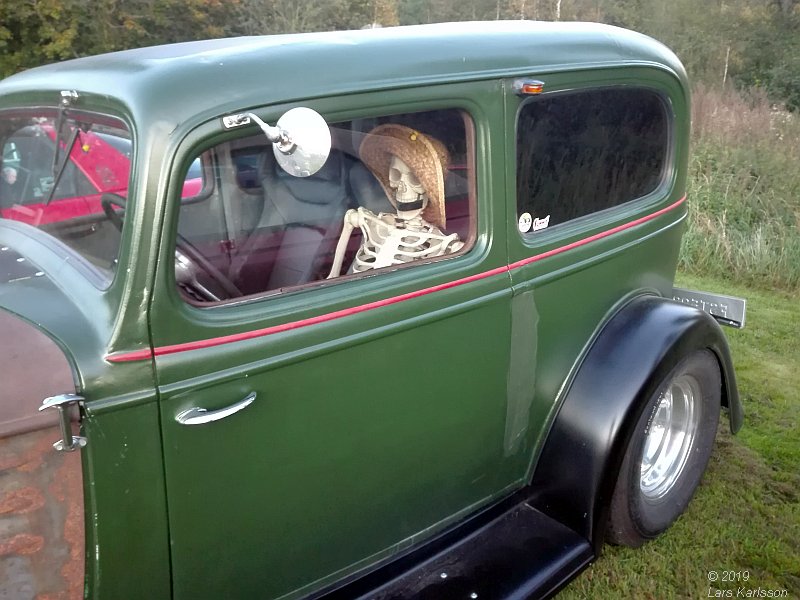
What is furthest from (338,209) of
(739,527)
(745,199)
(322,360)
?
(745,199)

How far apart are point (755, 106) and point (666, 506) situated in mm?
7772

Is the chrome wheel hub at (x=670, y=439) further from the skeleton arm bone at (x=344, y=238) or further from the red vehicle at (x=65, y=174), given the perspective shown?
the red vehicle at (x=65, y=174)

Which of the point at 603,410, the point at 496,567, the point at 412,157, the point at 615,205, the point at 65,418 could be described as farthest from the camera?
the point at 615,205

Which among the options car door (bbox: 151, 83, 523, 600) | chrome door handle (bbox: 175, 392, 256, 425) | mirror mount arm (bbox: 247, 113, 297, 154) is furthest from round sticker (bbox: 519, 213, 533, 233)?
chrome door handle (bbox: 175, 392, 256, 425)

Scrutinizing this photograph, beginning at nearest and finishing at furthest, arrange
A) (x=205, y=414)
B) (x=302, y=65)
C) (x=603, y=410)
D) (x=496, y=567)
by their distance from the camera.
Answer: (x=205, y=414) → (x=302, y=65) → (x=496, y=567) → (x=603, y=410)

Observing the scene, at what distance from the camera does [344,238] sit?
2037 mm

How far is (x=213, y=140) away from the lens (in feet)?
5.13

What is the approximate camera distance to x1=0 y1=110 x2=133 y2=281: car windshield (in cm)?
168

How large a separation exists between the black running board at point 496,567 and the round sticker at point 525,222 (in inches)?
37.9

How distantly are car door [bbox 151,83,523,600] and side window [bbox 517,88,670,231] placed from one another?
0.20m

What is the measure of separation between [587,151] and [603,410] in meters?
0.90

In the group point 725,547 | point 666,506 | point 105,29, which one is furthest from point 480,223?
point 105,29

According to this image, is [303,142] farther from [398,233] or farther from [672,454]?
[672,454]

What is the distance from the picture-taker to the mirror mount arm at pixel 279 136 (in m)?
1.51
